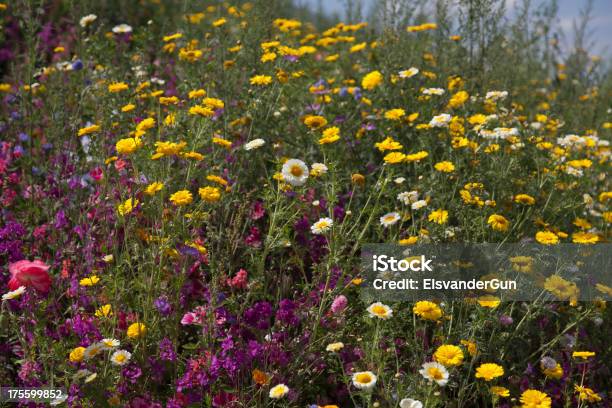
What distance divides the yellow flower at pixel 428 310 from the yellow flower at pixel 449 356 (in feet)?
0.45

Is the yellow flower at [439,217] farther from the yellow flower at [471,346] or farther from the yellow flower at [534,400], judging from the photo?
the yellow flower at [534,400]

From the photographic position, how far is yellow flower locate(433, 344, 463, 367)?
1.91 meters

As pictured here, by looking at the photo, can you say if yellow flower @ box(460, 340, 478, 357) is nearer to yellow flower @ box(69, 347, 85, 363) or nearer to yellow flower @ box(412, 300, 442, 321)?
yellow flower @ box(412, 300, 442, 321)

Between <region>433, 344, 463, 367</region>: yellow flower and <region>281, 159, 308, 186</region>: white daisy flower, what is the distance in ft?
2.41

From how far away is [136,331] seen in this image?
2.05 m

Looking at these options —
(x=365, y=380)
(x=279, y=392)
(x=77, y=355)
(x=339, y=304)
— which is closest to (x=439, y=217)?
(x=339, y=304)

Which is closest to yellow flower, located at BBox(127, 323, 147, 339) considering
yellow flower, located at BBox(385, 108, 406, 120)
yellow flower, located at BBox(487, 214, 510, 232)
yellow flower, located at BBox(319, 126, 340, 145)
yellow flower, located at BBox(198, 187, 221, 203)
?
yellow flower, located at BBox(198, 187, 221, 203)

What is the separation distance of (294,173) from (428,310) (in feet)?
2.16

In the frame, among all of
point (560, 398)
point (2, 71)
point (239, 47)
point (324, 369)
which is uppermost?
point (239, 47)

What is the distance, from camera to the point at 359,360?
221 cm

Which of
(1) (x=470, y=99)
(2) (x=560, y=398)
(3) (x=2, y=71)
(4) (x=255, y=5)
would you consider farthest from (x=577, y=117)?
(3) (x=2, y=71)

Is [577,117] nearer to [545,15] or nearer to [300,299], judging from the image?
[545,15]

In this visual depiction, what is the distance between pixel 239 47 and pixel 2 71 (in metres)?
3.06

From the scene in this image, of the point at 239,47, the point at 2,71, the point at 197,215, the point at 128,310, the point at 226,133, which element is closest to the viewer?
the point at 197,215
